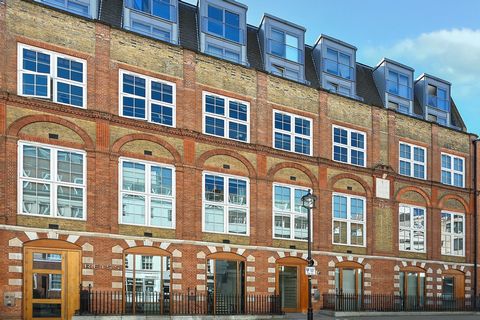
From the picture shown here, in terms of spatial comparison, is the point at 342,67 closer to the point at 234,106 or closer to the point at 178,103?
the point at 234,106

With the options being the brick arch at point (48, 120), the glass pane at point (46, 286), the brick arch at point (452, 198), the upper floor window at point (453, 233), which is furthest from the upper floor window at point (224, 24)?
the upper floor window at point (453, 233)

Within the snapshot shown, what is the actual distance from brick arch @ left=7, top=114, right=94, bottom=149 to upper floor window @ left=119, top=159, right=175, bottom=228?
1.73 m

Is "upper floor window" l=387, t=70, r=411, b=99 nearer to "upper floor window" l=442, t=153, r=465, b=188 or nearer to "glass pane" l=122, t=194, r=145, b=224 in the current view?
"upper floor window" l=442, t=153, r=465, b=188

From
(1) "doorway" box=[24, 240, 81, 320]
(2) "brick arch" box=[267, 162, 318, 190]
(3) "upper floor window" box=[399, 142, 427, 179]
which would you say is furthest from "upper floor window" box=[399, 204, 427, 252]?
(1) "doorway" box=[24, 240, 81, 320]

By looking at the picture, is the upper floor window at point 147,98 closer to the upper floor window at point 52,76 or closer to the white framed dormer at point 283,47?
the upper floor window at point 52,76

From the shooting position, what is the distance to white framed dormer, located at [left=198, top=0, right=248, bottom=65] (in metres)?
27.5

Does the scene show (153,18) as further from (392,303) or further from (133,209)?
(392,303)

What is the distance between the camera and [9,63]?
2102 cm

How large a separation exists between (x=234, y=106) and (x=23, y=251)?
11699mm

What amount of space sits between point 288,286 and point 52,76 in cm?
1495

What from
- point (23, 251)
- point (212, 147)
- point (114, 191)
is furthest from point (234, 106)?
point (23, 251)

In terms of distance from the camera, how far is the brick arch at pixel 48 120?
2088cm

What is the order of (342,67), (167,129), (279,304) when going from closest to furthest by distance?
(167,129) < (279,304) < (342,67)

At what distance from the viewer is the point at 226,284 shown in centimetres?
2573
